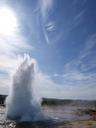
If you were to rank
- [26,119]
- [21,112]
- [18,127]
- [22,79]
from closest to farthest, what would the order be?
[18,127] < [26,119] < [21,112] < [22,79]

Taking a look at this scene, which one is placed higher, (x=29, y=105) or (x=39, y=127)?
(x=29, y=105)

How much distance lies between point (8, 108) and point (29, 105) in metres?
3.30

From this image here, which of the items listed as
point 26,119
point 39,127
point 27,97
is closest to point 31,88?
point 27,97

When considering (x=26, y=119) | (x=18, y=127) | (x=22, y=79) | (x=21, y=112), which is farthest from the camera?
(x=22, y=79)

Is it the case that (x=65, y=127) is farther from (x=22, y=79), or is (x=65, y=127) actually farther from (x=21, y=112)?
(x=22, y=79)

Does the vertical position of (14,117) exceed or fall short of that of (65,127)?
it exceeds it

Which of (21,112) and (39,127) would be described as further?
(21,112)

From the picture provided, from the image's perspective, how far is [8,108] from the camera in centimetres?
3578

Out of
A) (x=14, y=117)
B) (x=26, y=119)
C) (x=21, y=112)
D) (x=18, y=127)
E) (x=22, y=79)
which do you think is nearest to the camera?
(x=18, y=127)

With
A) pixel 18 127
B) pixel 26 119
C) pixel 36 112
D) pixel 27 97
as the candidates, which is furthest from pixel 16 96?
pixel 18 127

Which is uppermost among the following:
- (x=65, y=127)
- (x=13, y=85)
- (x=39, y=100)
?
(x=13, y=85)

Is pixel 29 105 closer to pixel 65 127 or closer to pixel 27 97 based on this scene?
pixel 27 97

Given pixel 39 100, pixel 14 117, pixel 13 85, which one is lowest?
pixel 14 117

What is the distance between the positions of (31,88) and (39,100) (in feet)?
7.90
